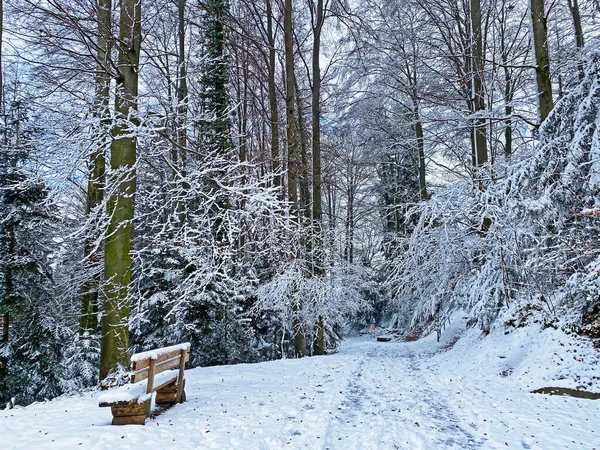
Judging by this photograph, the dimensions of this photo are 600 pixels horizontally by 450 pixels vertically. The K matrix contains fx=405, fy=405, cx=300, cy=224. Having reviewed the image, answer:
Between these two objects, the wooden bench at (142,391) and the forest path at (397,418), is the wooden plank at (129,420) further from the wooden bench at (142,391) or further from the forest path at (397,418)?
the forest path at (397,418)

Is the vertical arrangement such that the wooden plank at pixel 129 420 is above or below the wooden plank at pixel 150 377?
below

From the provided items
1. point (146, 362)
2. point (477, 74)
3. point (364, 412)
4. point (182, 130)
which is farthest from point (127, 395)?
point (477, 74)

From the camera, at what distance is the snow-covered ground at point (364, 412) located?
4070 mm

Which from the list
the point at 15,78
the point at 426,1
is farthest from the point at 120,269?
the point at 426,1

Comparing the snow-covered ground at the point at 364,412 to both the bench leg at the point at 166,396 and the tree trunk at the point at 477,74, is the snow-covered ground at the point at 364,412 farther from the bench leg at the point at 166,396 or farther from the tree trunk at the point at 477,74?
the tree trunk at the point at 477,74

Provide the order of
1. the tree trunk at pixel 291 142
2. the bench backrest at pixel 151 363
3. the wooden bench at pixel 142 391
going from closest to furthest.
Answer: the wooden bench at pixel 142 391 → the bench backrest at pixel 151 363 → the tree trunk at pixel 291 142

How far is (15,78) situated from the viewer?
39.9ft

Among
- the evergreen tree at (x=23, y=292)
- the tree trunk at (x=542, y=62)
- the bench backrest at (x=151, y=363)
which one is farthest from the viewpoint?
the evergreen tree at (x=23, y=292)

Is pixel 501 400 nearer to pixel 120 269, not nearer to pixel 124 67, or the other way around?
pixel 120 269

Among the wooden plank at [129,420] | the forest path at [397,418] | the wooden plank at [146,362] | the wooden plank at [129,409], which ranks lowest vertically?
the forest path at [397,418]

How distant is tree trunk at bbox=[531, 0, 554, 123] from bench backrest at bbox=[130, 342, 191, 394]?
8.43m

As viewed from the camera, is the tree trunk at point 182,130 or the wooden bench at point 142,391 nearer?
the wooden bench at point 142,391

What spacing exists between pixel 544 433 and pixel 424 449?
146cm

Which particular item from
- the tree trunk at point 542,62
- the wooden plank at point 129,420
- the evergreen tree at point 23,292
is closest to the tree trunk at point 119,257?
the wooden plank at point 129,420
